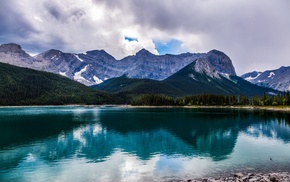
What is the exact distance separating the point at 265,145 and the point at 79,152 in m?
49.5

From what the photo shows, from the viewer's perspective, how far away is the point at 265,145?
2790 inches

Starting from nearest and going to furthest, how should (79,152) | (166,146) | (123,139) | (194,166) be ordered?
(194,166) → (79,152) → (166,146) → (123,139)

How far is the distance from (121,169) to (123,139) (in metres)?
33.9

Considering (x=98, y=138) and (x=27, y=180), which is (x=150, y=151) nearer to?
(x=98, y=138)

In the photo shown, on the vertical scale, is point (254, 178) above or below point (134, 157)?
above

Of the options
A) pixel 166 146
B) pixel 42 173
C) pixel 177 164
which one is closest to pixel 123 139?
pixel 166 146

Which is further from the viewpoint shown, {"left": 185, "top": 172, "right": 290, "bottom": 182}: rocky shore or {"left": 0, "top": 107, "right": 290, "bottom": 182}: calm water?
{"left": 0, "top": 107, "right": 290, "bottom": 182}: calm water

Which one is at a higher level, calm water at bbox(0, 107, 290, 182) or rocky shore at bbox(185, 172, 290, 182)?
rocky shore at bbox(185, 172, 290, 182)

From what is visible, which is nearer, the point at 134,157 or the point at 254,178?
the point at 254,178

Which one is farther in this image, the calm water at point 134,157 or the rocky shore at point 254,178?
the calm water at point 134,157

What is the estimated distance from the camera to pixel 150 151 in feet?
201

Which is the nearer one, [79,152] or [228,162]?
[228,162]

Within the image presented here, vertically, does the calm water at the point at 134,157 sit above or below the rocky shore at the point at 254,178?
below

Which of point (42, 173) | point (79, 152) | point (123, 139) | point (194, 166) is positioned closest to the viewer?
point (42, 173)
